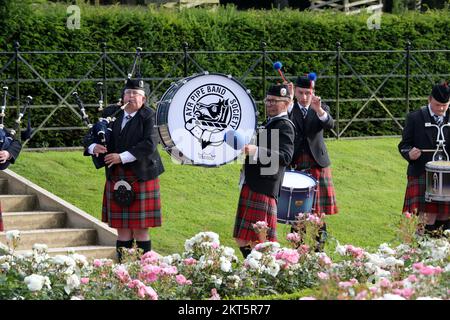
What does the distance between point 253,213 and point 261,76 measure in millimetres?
5745

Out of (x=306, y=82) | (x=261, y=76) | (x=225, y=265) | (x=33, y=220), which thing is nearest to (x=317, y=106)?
(x=306, y=82)

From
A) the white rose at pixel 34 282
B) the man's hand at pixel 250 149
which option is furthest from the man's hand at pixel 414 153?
the white rose at pixel 34 282

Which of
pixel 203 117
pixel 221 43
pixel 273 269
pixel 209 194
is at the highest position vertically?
pixel 221 43

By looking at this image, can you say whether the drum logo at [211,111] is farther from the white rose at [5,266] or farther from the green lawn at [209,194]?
the white rose at [5,266]

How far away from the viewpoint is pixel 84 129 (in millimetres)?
12250

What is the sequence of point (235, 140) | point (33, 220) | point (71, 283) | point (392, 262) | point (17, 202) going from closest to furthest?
point (71, 283) → point (392, 262) → point (235, 140) → point (33, 220) → point (17, 202)

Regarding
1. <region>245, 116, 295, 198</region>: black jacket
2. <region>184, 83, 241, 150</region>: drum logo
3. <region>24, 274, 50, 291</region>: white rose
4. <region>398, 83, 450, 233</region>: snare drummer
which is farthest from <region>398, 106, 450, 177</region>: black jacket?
<region>24, 274, 50, 291</region>: white rose

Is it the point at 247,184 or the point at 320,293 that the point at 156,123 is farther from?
the point at 320,293

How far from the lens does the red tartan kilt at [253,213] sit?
7988 millimetres

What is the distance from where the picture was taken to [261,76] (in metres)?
13.6

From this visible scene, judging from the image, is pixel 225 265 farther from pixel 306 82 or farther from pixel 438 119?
pixel 438 119

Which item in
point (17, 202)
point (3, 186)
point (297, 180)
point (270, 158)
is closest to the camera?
point (270, 158)

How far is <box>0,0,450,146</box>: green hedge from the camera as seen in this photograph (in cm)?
1224

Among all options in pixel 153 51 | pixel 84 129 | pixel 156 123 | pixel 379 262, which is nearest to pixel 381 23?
pixel 153 51
